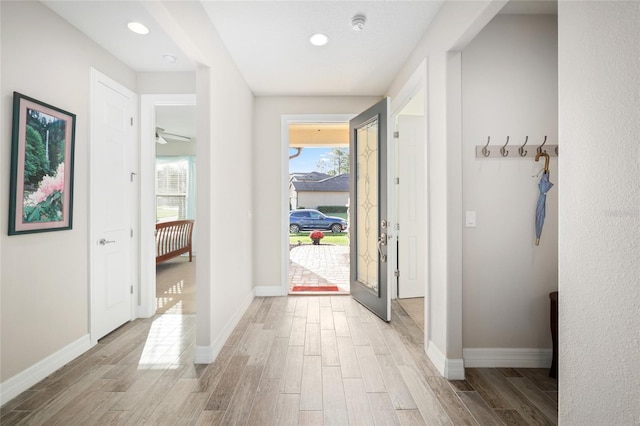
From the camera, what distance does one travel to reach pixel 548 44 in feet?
7.15

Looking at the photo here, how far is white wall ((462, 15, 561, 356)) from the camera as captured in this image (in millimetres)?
2182

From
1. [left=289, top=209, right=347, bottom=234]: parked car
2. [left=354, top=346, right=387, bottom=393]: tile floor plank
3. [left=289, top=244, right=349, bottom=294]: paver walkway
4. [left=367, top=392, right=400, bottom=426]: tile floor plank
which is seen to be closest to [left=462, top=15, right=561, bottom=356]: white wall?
[left=354, top=346, right=387, bottom=393]: tile floor plank

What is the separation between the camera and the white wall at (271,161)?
154 inches

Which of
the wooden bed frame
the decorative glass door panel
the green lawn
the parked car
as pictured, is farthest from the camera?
the parked car

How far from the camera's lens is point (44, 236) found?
211cm

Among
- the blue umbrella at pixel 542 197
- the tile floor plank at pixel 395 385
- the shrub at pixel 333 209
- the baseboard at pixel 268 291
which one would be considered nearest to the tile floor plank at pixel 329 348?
the tile floor plank at pixel 395 385

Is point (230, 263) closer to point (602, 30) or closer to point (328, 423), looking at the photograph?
point (328, 423)

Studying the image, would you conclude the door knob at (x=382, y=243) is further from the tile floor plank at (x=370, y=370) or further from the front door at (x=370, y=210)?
the tile floor plank at (x=370, y=370)

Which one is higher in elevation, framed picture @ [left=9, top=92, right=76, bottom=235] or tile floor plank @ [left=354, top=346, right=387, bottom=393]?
framed picture @ [left=9, top=92, right=76, bottom=235]

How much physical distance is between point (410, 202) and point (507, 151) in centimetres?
166

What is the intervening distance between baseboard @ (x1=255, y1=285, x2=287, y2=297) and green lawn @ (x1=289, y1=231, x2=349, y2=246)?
20.6 ft

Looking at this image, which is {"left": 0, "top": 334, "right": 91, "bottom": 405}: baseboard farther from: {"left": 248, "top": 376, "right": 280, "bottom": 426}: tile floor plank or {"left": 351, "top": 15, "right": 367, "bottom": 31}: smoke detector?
{"left": 351, "top": 15, "right": 367, "bottom": 31}: smoke detector

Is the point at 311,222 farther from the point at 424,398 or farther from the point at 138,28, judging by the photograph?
the point at 424,398

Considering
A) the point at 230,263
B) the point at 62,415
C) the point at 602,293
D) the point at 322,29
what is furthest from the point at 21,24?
the point at 602,293
